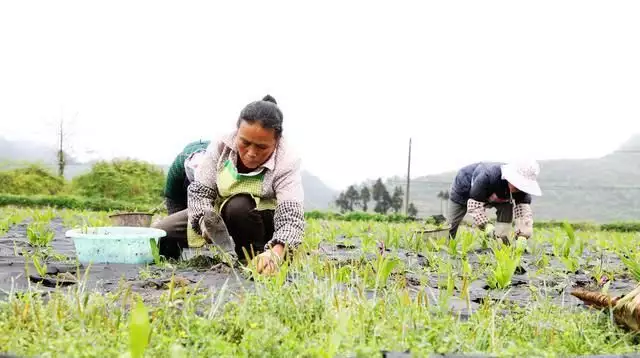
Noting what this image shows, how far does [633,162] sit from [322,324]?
110 feet

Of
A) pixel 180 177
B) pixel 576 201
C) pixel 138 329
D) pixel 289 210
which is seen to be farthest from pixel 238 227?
pixel 576 201

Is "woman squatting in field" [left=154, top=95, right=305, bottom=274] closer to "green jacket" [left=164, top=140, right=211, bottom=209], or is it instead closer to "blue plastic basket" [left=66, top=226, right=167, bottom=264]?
"blue plastic basket" [left=66, top=226, right=167, bottom=264]

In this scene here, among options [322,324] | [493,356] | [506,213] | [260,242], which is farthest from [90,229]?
[506,213]

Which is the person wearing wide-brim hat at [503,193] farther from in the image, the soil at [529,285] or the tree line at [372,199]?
the tree line at [372,199]

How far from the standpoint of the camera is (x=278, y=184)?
3.36 m

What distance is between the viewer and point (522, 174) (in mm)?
5414

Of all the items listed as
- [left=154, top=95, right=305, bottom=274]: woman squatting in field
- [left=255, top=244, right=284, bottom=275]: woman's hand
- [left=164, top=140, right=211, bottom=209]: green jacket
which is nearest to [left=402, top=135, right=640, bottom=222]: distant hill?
[left=164, top=140, right=211, bottom=209]: green jacket

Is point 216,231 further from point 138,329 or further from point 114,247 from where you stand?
point 138,329

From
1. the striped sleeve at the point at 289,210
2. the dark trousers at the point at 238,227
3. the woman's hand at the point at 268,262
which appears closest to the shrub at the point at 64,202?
the dark trousers at the point at 238,227

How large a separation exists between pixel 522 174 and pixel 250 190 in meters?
2.80

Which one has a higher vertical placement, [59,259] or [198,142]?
[198,142]

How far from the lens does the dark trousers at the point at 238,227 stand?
3482 millimetres

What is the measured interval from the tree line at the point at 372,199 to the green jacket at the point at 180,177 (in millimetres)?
15217

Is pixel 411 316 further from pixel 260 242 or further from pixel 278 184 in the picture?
pixel 260 242
